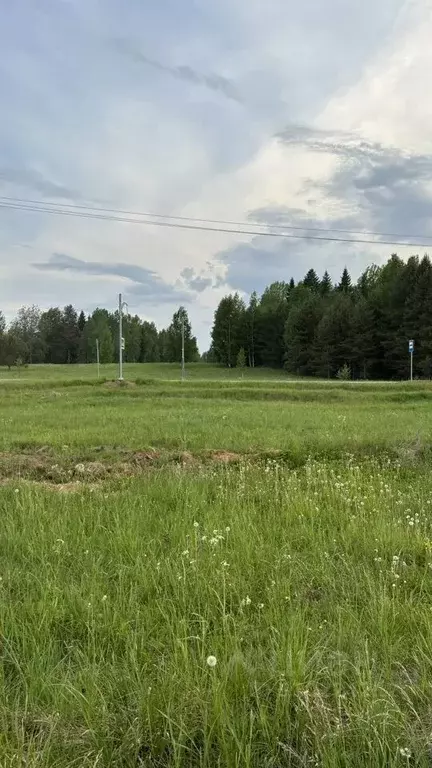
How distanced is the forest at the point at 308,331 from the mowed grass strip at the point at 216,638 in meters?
56.3

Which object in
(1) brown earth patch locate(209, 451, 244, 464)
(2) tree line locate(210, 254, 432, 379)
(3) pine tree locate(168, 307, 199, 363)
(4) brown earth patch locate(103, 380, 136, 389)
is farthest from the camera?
(3) pine tree locate(168, 307, 199, 363)

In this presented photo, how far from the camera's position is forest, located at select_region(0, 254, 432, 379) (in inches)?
2438

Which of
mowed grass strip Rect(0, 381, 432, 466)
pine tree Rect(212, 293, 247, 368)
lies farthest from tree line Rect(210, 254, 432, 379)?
mowed grass strip Rect(0, 381, 432, 466)

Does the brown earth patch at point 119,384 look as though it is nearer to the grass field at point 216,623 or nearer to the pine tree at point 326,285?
the grass field at point 216,623

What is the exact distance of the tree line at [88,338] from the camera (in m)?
106

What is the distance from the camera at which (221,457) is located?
10633 millimetres

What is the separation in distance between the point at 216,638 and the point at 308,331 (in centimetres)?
7675

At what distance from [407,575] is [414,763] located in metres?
2.01

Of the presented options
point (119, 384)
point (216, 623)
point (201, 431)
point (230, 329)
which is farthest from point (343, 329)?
point (216, 623)

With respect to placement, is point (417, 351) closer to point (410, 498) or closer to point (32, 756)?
point (410, 498)

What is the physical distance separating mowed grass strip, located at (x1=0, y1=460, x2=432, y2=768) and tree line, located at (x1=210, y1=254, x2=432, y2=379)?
56.3 meters

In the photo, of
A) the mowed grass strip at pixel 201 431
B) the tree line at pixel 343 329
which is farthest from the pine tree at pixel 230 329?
the mowed grass strip at pixel 201 431

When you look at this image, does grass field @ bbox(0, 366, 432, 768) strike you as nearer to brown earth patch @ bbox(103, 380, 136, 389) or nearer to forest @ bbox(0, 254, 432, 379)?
brown earth patch @ bbox(103, 380, 136, 389)

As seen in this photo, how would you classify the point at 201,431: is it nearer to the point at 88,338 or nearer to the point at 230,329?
the point at 230,329
